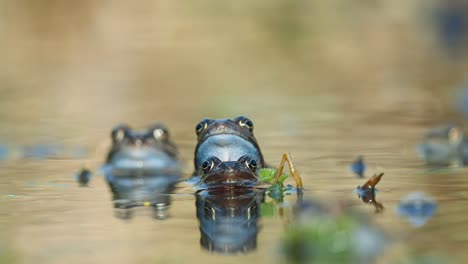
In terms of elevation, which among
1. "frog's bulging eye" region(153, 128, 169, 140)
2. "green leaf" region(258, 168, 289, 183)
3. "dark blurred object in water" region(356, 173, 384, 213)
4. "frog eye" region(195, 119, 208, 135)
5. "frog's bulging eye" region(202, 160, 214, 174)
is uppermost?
"frog eye" region(195, 119, 208, 135)

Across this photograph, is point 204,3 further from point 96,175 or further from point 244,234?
point 244,234

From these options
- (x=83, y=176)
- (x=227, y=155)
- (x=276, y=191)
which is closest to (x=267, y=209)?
(x=276, y=191)

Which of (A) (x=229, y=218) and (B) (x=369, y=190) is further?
(B) (x=369, y=190)

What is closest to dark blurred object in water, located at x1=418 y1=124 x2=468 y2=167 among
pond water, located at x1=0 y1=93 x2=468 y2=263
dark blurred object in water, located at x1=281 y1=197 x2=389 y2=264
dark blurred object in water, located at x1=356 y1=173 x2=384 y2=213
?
pond water, located at x1=0 y1=93 x2=468 y2=263

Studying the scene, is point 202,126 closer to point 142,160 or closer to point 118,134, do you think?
point 142,160

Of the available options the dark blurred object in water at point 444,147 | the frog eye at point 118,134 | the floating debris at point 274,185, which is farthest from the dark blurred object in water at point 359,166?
the frog eye at point 118,134

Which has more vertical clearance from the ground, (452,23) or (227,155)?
(452,23)

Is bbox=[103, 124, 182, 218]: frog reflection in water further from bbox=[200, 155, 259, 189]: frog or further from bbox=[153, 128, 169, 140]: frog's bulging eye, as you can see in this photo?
bbox=[200, 155, 259, 189]: frog

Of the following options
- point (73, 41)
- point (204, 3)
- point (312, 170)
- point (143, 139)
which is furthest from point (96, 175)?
point (204, 3)

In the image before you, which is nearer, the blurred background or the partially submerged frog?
the blurred background
